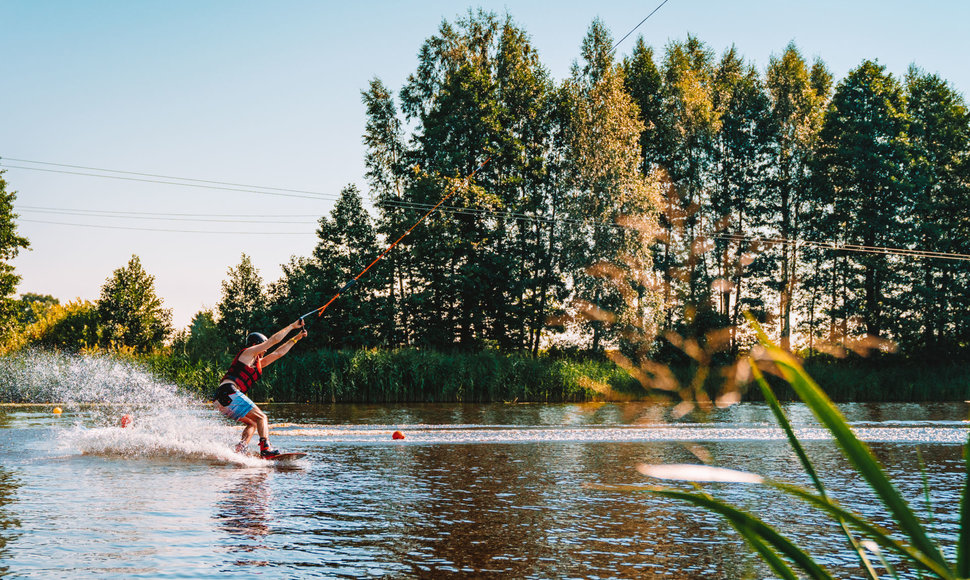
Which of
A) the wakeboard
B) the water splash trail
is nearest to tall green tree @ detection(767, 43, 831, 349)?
the water splash trail

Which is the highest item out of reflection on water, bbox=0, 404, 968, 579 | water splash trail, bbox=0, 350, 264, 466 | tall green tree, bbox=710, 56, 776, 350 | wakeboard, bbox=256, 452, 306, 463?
tall green tree, bbox=710, 56, 776, 350

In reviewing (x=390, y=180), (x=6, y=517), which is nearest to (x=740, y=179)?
(x=390, y=180)

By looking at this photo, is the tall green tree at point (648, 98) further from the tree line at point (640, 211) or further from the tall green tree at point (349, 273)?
the tall green tree at point (349, 273)

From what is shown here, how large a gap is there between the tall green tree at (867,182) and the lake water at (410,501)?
1091 inches

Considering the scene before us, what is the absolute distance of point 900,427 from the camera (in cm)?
2097

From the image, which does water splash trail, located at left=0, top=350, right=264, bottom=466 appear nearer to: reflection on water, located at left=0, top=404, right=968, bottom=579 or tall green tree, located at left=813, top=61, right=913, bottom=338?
reflection on water, located at left=0, top=404, right=968, bottom=579

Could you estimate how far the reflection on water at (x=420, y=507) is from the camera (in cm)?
706

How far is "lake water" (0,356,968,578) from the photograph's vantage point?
7.08 metres

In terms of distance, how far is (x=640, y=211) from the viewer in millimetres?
43156

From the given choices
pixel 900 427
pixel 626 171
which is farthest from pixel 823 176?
pixel 900 427

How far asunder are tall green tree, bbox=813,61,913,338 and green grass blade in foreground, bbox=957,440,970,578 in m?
48.4

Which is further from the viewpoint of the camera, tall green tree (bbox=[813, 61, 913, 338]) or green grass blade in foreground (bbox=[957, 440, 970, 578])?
tall green tree (bbox=[813, 61, 913, 338])

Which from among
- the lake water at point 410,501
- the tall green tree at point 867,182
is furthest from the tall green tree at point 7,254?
the tall green tree at point 867,182

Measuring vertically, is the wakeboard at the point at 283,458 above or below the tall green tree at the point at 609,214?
below
